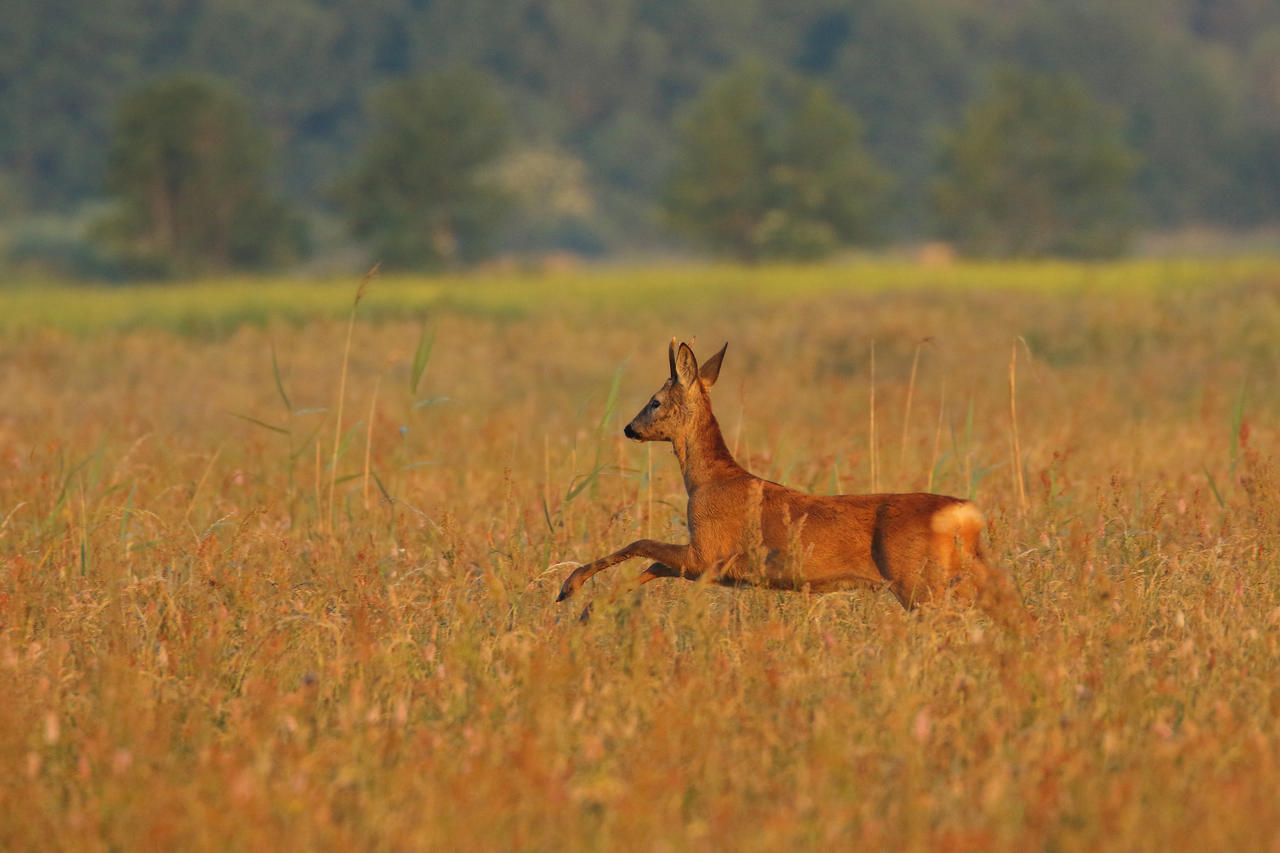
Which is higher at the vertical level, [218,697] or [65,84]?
[65,84]

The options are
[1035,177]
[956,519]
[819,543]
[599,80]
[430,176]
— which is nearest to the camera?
[956,519]

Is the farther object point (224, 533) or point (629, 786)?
point (224, 533)

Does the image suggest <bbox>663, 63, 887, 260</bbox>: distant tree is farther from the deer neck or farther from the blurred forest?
the deer neck

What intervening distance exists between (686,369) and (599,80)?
86118mm

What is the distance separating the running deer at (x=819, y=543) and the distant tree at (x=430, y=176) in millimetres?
51338

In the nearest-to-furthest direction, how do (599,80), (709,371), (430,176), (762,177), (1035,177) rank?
(709,371)
(430,176)
(762,177)
(1035,177)
(599,80)

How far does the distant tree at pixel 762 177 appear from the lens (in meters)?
59.7

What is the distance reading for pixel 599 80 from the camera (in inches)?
3529

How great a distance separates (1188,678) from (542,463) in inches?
240

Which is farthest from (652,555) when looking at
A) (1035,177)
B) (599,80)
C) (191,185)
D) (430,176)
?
(599,80)

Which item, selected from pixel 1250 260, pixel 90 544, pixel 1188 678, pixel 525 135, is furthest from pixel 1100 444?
pixel 525 135

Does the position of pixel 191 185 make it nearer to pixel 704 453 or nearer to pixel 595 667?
pixel 704 453

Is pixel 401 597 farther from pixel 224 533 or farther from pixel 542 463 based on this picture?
pixel 542 463

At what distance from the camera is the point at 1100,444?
35.6ft
